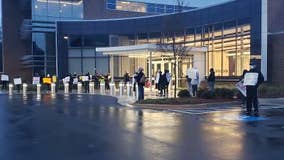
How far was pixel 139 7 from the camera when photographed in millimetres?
61219

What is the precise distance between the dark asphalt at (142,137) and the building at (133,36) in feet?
40.0

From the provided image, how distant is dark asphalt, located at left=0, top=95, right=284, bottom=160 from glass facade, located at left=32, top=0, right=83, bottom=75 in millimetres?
35764

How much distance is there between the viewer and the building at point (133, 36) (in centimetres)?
→ 2917

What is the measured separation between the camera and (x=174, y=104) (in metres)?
19.0

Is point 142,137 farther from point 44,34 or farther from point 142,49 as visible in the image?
point 44,34

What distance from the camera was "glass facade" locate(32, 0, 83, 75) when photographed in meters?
51.2

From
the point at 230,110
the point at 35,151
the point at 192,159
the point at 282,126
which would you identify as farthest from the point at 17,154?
the point at 230,110

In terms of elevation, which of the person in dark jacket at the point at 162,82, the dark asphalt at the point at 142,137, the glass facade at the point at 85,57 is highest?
the glass facade at the point at 85,57

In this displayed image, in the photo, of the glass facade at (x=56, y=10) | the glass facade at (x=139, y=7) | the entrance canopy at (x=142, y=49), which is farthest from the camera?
the glass facade at (x=139, y=7)

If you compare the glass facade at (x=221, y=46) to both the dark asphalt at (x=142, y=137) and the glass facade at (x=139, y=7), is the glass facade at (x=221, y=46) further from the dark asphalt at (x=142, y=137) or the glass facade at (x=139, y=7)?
the glass facade at (x=139, y=7)

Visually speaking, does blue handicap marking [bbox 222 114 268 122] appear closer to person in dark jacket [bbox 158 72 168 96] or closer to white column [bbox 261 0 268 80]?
person in dark jacket [bbox 158 72 168 96]

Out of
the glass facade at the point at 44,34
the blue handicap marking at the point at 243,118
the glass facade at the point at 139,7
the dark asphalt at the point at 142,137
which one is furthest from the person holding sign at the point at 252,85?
the glass facade at the point at 139,7

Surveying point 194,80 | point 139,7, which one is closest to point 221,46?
point 194,80

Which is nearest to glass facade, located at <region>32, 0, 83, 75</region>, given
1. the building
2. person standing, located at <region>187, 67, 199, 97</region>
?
the building
